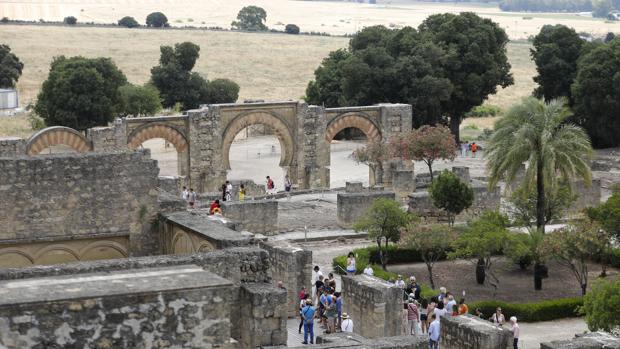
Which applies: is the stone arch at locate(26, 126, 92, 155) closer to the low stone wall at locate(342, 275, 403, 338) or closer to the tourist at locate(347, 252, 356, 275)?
the tourist at locate(347, 252, 356, 275)

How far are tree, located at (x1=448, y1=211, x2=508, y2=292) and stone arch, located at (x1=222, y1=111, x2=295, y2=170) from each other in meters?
14.8

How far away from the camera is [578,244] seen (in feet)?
87.0

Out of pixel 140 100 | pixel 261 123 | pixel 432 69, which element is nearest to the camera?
pixel 261 123

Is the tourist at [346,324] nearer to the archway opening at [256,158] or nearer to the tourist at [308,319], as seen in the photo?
the tourist at [308,319]

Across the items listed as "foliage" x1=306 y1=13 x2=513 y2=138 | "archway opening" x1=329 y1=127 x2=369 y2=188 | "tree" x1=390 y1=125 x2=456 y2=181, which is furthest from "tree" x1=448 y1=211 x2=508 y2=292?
"foliage" x1=306 y1=13 x2=513 y2=138

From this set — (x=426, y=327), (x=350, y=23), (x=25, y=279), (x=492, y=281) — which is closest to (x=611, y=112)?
(x=492, y=281)

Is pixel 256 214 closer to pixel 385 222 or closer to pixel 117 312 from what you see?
pixel 385 222

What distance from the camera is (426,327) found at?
2347 centimetres

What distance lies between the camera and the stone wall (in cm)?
1948

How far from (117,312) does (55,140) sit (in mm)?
27243

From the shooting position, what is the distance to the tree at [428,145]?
39688mm

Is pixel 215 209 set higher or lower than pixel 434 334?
higher

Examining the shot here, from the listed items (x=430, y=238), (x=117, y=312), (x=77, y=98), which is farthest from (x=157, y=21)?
A: (x=117, y=312)

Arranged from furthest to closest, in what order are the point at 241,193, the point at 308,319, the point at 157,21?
the point at 157,21, the point at 241,193, the point at 308,319
